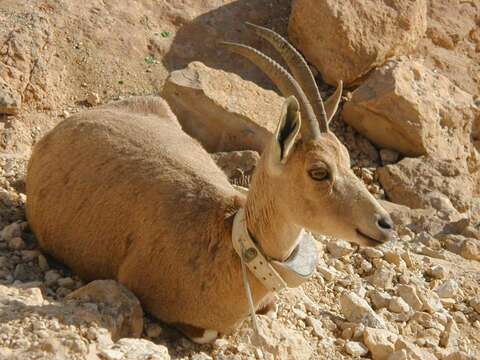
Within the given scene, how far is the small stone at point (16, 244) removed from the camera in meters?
6.73

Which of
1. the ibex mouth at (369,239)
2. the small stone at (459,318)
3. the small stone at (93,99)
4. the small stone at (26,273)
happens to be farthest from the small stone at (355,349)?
the small stone at (93,99)

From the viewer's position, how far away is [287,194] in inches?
208

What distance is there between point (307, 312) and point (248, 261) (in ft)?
4.81

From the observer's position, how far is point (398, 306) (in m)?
7.09

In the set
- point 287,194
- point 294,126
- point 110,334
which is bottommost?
point 110,334

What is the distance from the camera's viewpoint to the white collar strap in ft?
17.9

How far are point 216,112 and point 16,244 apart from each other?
10.9 ft

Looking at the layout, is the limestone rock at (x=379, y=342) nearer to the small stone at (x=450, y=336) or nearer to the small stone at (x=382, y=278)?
the small stone at (x=450, y=336)

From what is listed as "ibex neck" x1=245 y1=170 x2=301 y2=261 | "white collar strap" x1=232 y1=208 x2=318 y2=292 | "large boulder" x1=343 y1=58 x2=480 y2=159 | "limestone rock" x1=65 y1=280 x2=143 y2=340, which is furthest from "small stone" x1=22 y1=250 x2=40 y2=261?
"large boulder" x1=343 y1=58 x2=480 y2=159

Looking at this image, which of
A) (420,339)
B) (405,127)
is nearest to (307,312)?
(420,339)

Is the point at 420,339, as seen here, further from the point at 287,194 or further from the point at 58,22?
the point at 58,22

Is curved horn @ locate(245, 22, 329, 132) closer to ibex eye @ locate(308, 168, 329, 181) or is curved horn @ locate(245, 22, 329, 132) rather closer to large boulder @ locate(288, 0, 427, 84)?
ibex eye @ locate(308, 168, 329, 181)

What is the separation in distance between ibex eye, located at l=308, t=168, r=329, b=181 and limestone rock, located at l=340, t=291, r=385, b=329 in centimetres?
200

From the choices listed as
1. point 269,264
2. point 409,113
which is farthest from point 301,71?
point 409,113
